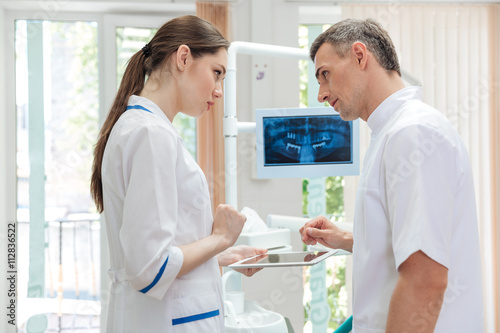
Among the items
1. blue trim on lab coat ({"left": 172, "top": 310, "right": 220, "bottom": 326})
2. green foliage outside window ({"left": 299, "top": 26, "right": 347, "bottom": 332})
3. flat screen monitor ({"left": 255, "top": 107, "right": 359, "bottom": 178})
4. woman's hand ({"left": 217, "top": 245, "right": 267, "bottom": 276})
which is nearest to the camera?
blue trim on lab coat ({"left": 172, "top": 310, "right": 220, "bottom": 326})

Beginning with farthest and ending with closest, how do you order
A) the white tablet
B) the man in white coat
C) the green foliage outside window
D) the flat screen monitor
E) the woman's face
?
the green foliage outside window < the flat screen monitor < the white tablet < the woman's face < the man in white coat

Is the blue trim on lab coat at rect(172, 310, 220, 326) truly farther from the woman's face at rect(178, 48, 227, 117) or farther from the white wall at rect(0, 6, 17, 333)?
the white wall at rect(0, 6, 17, 333)

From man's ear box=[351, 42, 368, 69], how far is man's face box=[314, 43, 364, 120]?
0.01 m

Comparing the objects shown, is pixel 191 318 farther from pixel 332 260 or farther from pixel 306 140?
pixel 332 260

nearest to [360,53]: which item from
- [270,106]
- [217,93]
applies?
[217,93]

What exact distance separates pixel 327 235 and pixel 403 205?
0.60 metres

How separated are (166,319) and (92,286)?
8.67 feet

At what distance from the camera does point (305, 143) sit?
86.0 inches

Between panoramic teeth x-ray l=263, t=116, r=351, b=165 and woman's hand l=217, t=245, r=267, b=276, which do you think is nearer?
woman's hand l=217, t=245, r=267, b=276

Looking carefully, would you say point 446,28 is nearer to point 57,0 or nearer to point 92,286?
point 57,0

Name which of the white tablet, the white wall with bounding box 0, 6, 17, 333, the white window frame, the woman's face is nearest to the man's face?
the woman's face

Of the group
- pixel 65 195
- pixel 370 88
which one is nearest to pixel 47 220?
pixel 65 195

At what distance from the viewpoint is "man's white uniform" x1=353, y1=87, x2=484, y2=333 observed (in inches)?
36.4

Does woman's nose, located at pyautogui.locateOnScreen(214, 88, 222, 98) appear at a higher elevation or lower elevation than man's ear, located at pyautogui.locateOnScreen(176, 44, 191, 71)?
lower
